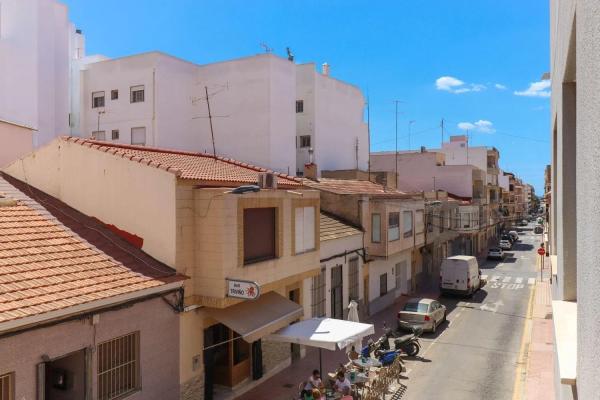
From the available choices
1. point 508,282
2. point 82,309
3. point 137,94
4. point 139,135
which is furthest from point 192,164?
point 508,282

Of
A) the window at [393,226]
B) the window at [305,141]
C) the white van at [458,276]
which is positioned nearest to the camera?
the window at [393,226]

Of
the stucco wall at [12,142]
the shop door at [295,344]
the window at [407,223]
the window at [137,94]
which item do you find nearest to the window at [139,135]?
the window at [137,94]

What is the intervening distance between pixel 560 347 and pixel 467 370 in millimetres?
14762

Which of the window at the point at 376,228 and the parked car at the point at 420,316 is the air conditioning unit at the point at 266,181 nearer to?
the parked car at the point at 420,316

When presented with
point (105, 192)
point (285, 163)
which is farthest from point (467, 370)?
point (285, 163)

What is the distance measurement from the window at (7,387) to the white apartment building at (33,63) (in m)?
Answer: 25.8

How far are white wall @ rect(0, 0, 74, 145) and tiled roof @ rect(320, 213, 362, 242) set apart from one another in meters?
20.4

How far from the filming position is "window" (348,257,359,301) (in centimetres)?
2338

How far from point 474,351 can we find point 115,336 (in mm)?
14849

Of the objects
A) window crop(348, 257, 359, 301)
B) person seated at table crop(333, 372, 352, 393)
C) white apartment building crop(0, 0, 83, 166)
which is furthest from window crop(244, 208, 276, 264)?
white apartment building crop(0, 0, 83, 166)

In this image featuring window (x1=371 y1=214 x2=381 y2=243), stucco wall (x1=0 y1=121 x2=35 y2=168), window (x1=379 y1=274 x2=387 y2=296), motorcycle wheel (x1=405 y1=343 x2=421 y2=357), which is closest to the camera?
stucco wall (x1=0 y1=121 x2=35 y2=168)

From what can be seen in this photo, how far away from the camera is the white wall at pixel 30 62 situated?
31094mm

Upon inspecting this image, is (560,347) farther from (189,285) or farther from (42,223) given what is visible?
(42,223)

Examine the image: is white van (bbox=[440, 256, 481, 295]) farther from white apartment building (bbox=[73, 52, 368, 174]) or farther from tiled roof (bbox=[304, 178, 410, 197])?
white apartment building (bbox=[73, 52, 368, 174])
